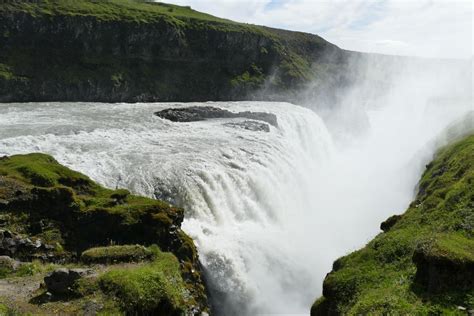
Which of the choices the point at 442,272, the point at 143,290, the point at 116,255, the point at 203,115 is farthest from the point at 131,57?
the point at 442,272

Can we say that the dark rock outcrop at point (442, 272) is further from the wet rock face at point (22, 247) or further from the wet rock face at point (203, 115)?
the wet rock face at point (203, 115)

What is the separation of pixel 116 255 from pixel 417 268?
9.67m

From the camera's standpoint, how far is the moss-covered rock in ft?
51.3

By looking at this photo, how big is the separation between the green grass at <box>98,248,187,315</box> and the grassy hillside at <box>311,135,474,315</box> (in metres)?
Answer: 5.28

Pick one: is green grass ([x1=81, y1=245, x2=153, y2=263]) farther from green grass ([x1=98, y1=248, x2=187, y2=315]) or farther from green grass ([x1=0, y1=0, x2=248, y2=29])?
green grass ([x1=0, y1=0, x2=248, y2=29])

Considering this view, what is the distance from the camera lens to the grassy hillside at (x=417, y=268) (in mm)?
11914

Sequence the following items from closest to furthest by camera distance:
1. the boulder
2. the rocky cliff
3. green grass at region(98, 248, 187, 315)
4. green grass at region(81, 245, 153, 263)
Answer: green grass at region(98, 248, 187, 315), the boulder, green grass at region(81, 245, 153, 263), the rocky cliff

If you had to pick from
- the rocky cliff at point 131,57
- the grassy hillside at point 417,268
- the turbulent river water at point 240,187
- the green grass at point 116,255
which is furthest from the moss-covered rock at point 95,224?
the rocky cliff at point 131,57

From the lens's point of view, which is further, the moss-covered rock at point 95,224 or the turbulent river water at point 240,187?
the turbulent river water at point 240,187

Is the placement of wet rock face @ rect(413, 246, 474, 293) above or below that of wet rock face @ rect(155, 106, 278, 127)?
above

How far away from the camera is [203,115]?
5900 centimetres

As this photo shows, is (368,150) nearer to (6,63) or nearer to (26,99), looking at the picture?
(26,99)

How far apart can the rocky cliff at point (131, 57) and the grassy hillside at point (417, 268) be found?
65.3m

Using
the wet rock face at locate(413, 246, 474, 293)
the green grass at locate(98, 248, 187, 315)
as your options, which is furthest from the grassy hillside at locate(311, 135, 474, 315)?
the green grass at locate(98, 248, 187, 315)
